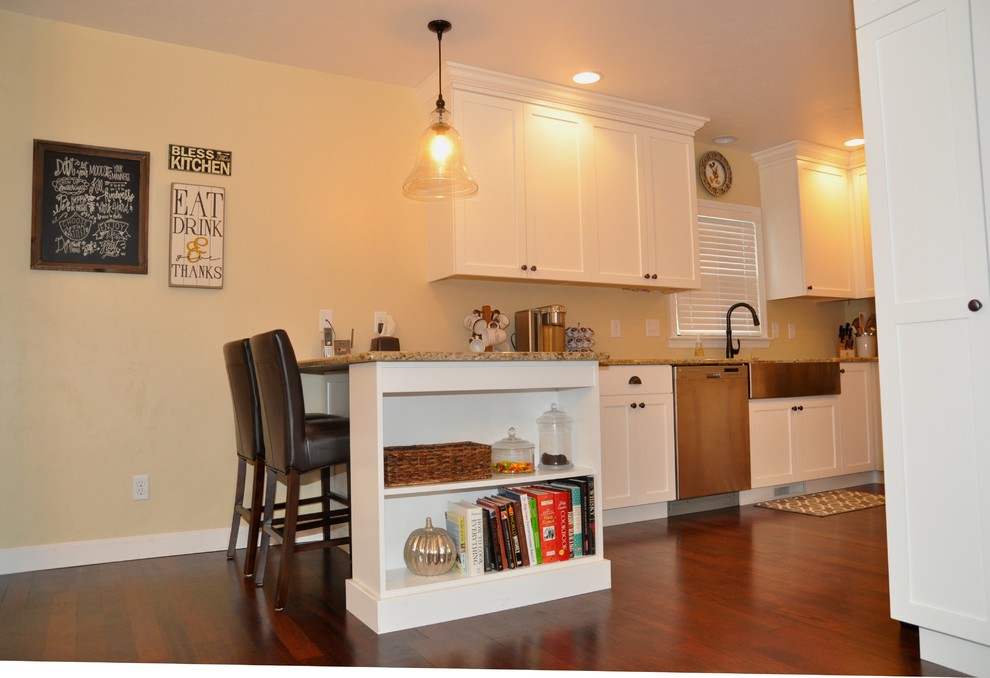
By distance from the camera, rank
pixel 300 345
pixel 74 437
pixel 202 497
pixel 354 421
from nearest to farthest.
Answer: pixel 354 421 → pixel 74 437 → pixel 202 497 → pixel 300 345

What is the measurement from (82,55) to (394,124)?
5.02ft

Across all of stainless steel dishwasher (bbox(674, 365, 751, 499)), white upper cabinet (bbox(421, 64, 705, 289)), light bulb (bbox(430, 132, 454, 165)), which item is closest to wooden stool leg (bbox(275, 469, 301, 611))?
light bulb (bbox(430, 132, 454, 165))

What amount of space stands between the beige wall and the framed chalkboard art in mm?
51

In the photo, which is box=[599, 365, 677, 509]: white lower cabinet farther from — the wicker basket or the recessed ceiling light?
the recessed ceiling light

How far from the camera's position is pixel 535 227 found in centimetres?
416

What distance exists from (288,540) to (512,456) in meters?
0.86

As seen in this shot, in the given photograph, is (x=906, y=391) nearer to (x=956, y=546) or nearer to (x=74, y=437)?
(x=956, y=546)

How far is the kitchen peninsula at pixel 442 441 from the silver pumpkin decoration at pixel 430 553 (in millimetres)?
31

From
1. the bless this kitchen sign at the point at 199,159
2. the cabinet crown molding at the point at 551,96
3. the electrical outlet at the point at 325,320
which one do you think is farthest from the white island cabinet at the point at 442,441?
the cabinet crown molding at the point at 551,96

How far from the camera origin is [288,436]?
8.65ft

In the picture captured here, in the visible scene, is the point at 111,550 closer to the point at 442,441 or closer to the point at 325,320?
the point at 325,320

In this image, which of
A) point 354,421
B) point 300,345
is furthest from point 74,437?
point 354,421

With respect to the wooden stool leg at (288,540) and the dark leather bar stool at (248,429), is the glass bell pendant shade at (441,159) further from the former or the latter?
the wooden stool leg at (288,540)

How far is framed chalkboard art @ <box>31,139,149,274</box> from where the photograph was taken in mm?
3277
